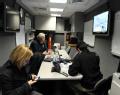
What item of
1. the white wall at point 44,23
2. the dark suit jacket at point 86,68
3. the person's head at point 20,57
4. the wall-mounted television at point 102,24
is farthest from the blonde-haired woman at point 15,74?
the white wall at point 44,23

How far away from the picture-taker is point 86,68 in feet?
9.10

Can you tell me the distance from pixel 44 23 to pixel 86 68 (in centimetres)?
672

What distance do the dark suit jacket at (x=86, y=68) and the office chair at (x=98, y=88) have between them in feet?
0.45

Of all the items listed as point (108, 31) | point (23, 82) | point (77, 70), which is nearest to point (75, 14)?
point (108, 31)

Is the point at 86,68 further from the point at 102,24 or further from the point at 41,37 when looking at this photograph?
the point at 41,37

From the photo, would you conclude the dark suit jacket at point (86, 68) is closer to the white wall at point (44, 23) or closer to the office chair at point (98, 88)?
the office chair at point (98, 88)

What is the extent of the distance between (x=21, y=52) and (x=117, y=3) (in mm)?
2440

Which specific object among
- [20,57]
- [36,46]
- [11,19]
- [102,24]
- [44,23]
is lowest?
[36,46]

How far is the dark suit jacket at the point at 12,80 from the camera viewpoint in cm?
188

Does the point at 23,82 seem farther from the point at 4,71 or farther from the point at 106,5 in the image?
the point at 106,5

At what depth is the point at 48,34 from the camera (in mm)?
9305

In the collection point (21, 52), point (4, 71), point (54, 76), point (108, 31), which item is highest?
point (108, 31)

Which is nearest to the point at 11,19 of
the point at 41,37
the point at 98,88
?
the point at 41,37

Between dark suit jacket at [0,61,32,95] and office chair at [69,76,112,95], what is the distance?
1002 mm
